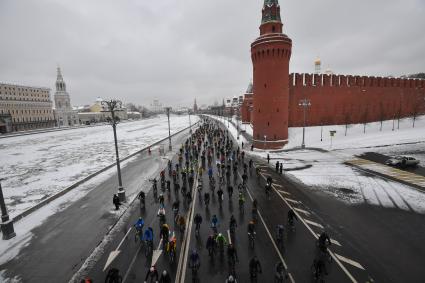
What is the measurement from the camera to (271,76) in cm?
3139

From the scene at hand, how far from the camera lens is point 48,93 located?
10088 centimetres

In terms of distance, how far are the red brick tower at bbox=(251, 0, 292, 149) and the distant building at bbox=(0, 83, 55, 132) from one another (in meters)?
86.5

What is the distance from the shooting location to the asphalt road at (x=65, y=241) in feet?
28.0

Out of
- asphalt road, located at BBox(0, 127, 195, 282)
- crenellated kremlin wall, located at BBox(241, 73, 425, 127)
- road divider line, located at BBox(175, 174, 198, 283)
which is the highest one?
crenellated kremlin wall, located at BBox(241, 73, 425, 127)

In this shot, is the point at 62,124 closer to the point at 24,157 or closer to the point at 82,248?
the point at 24,157

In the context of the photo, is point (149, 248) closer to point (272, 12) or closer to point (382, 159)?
point (382, 159)

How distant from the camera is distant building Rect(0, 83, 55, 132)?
3127 inches

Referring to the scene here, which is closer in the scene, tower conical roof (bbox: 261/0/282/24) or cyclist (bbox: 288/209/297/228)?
cyclist (bbox: 288/209/297/228)

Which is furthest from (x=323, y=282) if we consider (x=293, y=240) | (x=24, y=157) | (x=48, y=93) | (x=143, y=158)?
(x=48, y=93)

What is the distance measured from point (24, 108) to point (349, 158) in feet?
350

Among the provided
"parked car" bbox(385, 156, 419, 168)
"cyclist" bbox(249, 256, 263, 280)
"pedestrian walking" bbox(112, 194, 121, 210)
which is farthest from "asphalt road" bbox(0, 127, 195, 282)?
"parked car" bbox(385, 156, 419, 168)

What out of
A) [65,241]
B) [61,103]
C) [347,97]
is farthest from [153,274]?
[61,103]

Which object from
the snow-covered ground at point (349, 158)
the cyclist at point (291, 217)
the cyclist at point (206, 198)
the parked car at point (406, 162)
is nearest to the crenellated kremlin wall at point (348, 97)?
the snow-covered ground at point (349, 158)

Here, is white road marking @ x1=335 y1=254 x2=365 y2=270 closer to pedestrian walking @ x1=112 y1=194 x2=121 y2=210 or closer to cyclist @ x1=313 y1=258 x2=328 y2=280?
cyclist @ x1=313 y1=258 x2=328 y2=280
